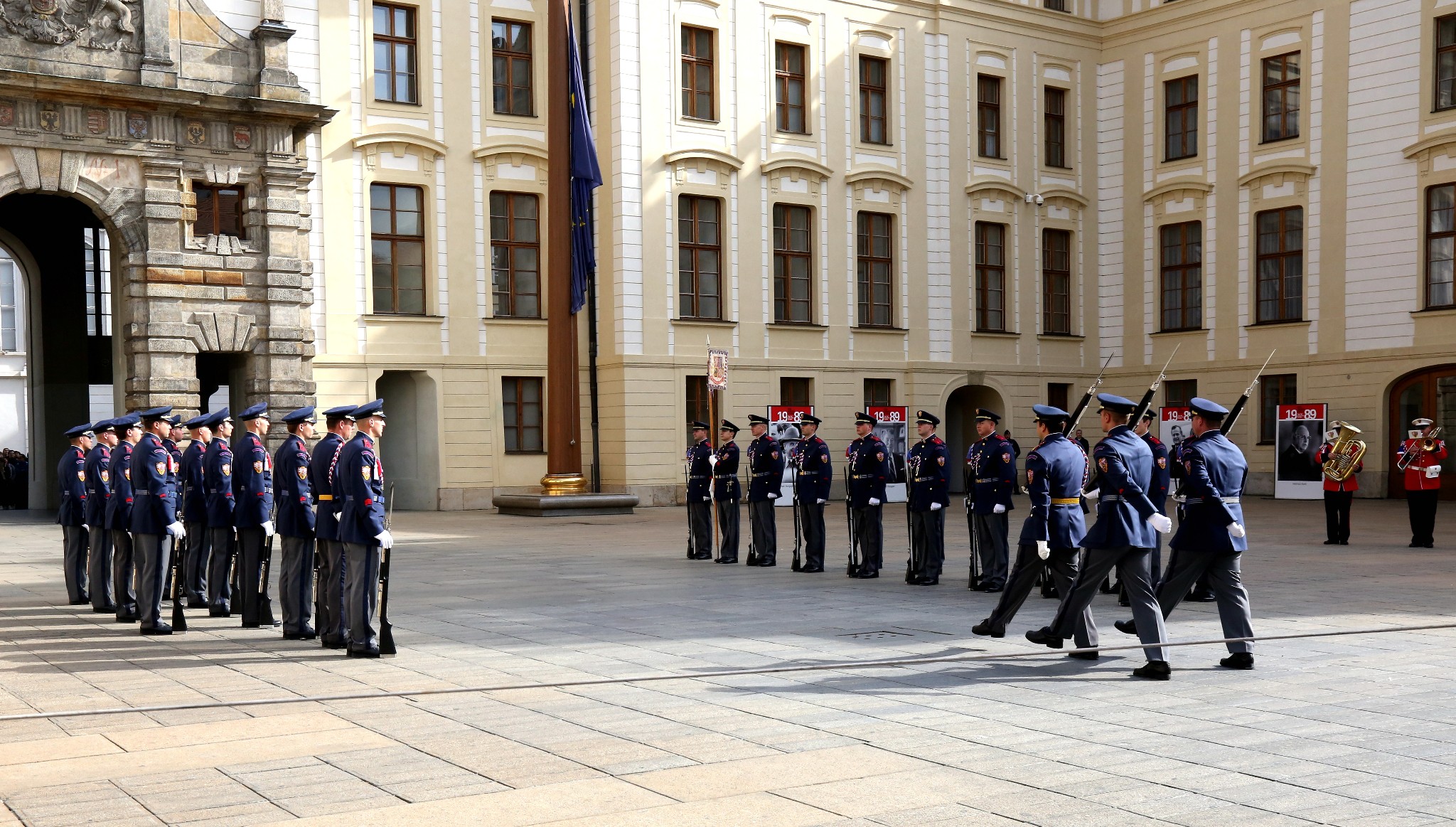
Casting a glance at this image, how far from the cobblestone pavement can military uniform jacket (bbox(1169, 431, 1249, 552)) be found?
0.82 m

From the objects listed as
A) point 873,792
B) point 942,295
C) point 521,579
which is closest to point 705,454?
point 521,579

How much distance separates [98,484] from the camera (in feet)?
42.4

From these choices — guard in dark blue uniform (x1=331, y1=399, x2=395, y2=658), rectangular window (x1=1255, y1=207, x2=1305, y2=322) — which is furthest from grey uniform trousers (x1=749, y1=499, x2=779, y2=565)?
rectangular window (x1=1255, y1=207, x2=1305, y2=322)

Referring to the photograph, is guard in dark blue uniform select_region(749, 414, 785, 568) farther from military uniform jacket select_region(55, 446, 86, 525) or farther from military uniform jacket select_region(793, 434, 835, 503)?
military uniform jacket select_region(55, 446, 86, 525)

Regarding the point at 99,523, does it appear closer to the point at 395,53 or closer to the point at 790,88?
the point at 395,53

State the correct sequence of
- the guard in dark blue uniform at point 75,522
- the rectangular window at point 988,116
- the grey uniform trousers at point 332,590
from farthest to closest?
the rectangular window at point 988,116
the guard in dark blue uniform at point 75,522
the grey uniform trousers at point 332,590

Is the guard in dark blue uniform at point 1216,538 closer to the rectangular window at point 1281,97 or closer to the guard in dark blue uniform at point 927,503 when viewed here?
the guard in dark blue uniform at point 927,503

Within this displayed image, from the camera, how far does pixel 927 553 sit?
15047 millimetres

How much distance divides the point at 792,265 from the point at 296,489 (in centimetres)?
2231

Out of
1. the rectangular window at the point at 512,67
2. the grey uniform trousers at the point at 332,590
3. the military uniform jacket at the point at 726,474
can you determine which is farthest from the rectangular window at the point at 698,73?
the grey uniform trousers at the point at 332,590

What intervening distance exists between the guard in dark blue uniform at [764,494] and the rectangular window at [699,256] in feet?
44.7

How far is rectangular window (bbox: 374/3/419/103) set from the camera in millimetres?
28828

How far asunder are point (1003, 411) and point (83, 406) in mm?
21074

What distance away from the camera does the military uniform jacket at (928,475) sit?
1514 cm
